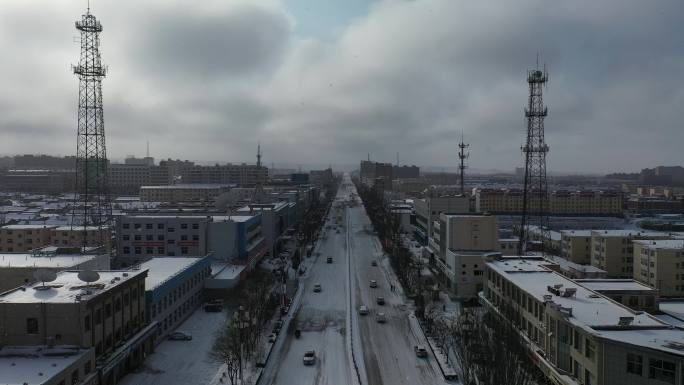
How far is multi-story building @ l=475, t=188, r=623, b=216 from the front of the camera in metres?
67.8

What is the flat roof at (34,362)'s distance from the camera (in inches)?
426

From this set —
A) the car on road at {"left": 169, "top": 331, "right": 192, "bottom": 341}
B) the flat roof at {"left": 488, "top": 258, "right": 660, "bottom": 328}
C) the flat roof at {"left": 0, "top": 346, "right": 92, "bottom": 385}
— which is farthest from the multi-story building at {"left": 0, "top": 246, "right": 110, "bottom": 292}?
the flat roof at {"left": 488, "top": 258, "right": 660, "bottom": 328}

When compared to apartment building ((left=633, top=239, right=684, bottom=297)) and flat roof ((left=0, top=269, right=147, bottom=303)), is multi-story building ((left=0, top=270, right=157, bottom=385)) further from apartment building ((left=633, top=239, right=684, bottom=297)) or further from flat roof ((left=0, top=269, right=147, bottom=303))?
apartment building ((left=633, top=239, right=684, bottom=297))

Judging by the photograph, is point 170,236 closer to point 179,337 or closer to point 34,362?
point 179,337

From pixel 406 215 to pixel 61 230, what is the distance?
33.4 metres

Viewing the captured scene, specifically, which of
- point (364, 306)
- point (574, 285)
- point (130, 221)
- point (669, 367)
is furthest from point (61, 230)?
point (669, 367)

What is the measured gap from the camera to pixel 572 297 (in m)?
15.3

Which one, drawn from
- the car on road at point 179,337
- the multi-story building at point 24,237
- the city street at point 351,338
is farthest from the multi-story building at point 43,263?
the multi-story building at point 24,237

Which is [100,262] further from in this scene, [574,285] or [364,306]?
[574,285]

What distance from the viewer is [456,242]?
1070 inches

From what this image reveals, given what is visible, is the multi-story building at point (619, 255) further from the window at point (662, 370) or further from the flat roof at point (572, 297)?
the window at point (662, 370)

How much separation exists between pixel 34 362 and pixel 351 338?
10.6 meters

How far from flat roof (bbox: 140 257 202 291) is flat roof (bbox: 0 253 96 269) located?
8.31 feet

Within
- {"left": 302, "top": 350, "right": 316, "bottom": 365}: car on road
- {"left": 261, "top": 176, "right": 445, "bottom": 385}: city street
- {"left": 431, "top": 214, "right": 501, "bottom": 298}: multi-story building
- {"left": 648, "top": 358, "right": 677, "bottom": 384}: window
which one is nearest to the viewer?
{"left": 648, "top": 358, "right": 677, "bottom": 384}: window
